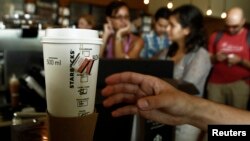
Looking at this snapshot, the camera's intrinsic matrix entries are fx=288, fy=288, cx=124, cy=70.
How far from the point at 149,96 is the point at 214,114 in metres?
0.16

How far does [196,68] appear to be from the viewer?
1.25 m

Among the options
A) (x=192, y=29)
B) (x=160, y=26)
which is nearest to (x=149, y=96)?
(x=192, y=29)

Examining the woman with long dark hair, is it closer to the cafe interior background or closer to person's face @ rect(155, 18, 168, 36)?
the cafe interior background

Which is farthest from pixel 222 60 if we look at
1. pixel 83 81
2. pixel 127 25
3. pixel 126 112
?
pixel 83 81

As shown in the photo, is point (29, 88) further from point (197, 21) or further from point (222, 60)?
point (222, 60)

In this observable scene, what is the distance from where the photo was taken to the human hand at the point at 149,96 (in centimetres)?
64

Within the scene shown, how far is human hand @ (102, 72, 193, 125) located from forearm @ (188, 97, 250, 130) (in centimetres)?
2

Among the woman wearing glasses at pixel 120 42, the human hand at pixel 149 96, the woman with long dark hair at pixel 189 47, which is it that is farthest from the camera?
the woman wearing glasses at pixel 120 42

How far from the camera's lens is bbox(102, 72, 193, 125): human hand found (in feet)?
2.09

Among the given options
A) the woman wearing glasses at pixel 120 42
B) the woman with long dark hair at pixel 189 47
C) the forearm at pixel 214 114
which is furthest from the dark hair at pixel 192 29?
the forearm at pixel 214 114

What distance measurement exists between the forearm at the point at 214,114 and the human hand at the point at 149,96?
0.02 metres

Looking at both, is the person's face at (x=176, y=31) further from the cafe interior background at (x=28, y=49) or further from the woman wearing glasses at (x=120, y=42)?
the woman wearing glasses at (x=120, y=42)

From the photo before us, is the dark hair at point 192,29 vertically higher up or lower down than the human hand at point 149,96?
higher up

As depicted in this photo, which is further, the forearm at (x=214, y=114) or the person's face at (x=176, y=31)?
the person's face at (x=176, y=31)
